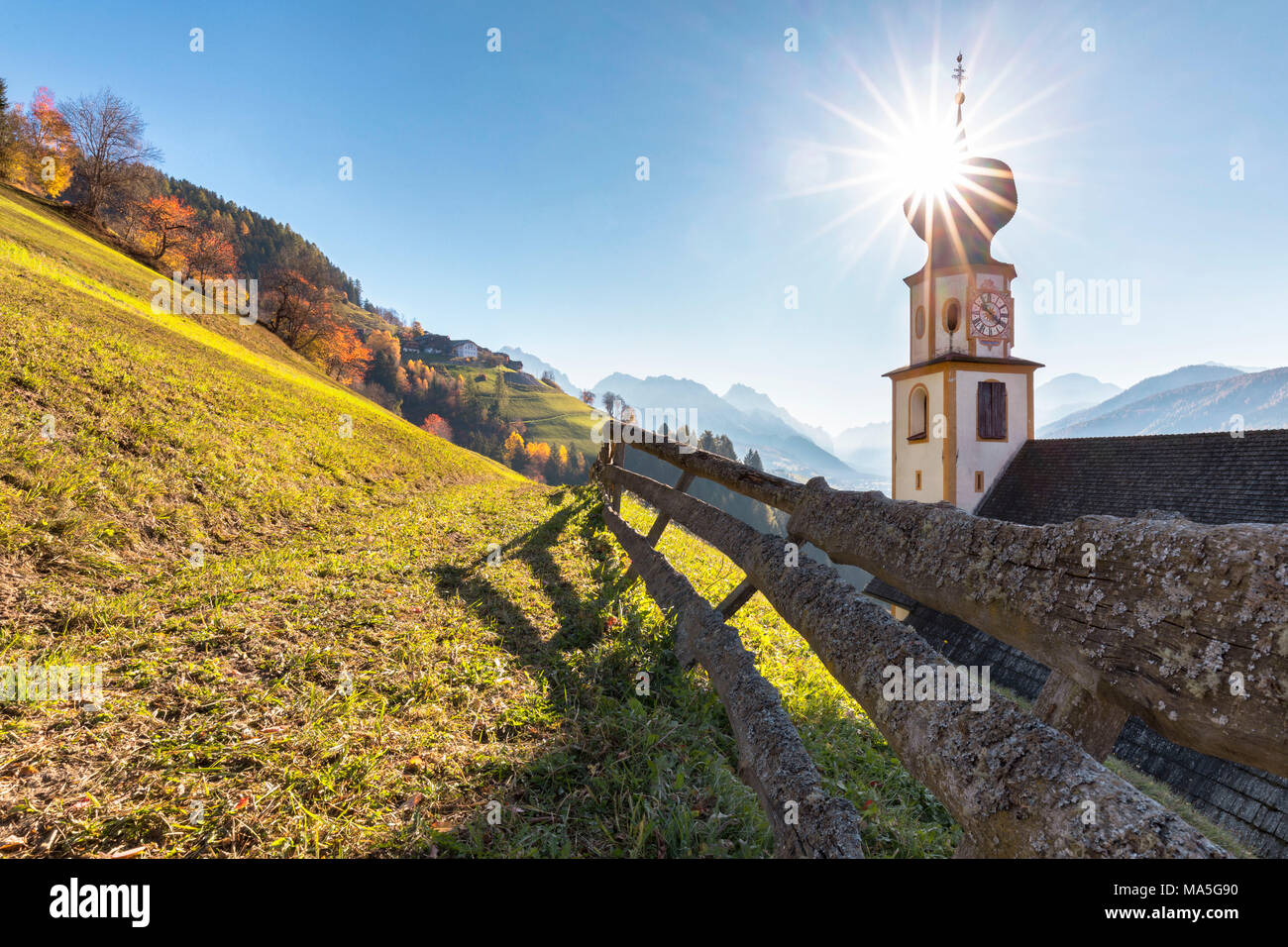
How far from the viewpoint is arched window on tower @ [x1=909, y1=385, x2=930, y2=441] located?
77.5 ft

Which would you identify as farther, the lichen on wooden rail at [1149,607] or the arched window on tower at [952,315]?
the arched window on tower at [952,315]

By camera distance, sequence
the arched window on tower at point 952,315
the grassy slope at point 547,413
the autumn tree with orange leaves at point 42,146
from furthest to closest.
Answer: the grassy slope at point 547,413
the autumn tree with orange leaves at point 42,146
the arched window on tower at point 952,315

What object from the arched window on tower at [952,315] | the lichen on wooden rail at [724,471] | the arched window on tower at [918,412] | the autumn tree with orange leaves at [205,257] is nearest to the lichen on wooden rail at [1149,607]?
A: the lichen on wooden rail at [724,471]

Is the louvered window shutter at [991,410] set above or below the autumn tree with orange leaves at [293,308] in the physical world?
below

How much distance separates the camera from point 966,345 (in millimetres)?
22406

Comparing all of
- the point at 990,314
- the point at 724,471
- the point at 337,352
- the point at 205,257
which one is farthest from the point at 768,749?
the point at 205,257

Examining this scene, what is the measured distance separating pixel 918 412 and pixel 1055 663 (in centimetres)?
2600

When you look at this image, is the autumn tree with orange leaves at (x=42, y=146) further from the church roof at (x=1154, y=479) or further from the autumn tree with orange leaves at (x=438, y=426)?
the church roof at (x=1154, y=479)

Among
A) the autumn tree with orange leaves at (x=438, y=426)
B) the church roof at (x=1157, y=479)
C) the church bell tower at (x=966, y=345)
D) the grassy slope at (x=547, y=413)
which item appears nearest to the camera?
the church roof at (x=1157, y=479)

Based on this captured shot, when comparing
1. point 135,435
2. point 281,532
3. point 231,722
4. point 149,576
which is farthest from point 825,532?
point 135,435

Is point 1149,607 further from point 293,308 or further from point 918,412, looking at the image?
point 293,308

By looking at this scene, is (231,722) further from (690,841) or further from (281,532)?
(281,532)

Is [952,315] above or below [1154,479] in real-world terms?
above

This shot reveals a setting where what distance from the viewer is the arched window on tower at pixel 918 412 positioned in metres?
23.6
